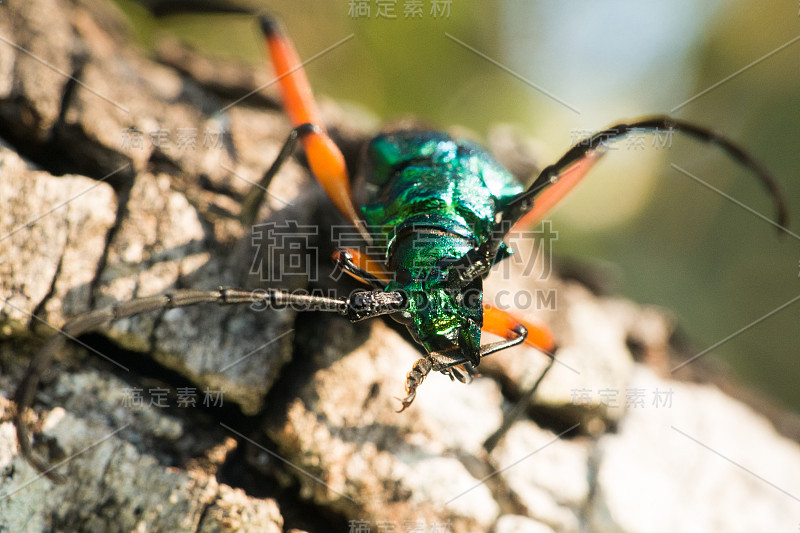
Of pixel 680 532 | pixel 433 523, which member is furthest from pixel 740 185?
pixel 433 523

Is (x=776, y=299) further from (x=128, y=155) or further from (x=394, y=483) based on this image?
(x=128, y=155)

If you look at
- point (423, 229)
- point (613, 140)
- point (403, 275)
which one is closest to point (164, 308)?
point (403, 275)

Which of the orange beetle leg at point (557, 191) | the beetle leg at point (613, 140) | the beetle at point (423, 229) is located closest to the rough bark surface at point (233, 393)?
the beetle at point (423, 229)

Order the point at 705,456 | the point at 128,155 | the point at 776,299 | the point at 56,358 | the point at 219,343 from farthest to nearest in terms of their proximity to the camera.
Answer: the point at 776,299 → the point at 705,456 → the point at 128,155 → the point at 219,343 → the point at 56,358

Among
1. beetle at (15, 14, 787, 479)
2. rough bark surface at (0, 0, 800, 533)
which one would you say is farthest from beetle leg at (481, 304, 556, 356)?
rough bark surface at (0, 0, 800, 533)

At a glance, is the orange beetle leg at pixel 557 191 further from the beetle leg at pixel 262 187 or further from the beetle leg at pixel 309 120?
the beetle leg at pixel 262 187

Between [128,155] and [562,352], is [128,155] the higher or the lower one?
the higher one
